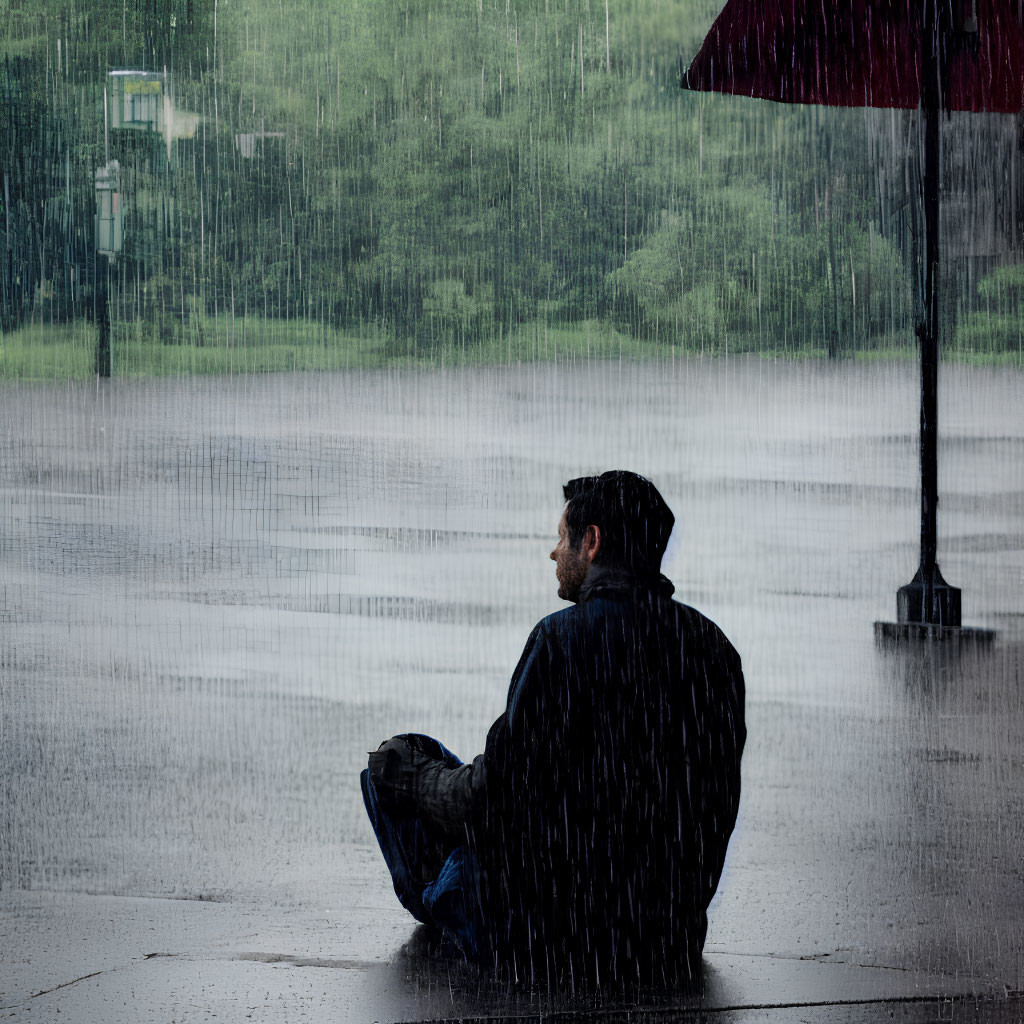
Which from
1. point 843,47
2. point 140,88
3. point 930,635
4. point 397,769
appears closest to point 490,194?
point 140,88

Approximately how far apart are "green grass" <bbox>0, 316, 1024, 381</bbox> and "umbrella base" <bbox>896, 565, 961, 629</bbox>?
23.6 metres

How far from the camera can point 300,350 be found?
38.3 m

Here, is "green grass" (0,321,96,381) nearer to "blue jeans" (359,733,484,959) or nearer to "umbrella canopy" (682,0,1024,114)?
"umbrella canopy" (682,0,1024,114)

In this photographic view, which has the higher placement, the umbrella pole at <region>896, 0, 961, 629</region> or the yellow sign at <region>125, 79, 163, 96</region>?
the yellow sign at <region>125, 79, 163, 96</region>

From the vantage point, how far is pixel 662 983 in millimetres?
3574

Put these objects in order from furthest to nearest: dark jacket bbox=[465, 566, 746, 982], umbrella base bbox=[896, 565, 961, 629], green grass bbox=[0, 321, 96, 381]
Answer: green grass bbox=[0, 321, 96, 381] → umbrella base bbox=[896, 565, 961, 629] → dark jacket bbox=[465, 566, 746, 982]

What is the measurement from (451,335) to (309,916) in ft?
134

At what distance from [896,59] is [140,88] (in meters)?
32.6

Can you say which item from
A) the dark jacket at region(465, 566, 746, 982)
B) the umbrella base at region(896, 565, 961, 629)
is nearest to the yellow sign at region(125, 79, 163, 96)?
the umbrella base at region(896, 565, 961, 629)

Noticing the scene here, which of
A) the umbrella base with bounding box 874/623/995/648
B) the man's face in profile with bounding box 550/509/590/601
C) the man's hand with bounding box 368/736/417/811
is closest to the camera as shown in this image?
the man's face in profile with bounding box 550/509/590/601

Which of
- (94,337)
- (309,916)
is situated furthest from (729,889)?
(94,337)

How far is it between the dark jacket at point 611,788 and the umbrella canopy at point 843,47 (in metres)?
5.33

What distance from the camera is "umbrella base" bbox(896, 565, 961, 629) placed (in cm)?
842

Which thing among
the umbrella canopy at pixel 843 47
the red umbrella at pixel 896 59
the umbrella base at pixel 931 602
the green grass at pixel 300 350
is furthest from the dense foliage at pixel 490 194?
the umbrella base at pixel 931 602
